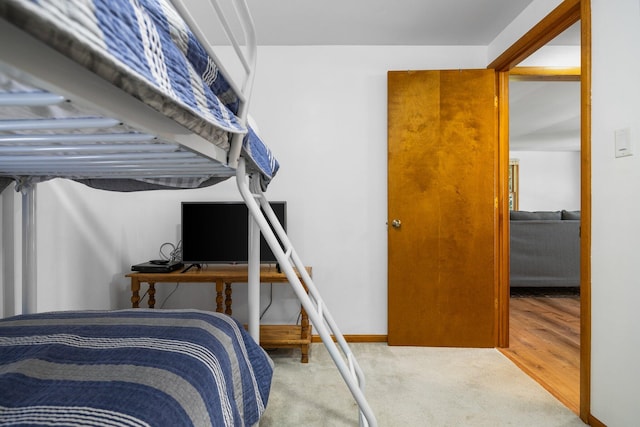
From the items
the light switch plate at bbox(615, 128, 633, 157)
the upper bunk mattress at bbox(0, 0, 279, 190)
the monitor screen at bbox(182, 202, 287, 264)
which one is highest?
the light switch plate at bbox(615, 128, 633, 157)

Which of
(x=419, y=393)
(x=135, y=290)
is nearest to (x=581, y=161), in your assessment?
(x=419, y=393)

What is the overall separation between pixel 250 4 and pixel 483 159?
5.88 feet

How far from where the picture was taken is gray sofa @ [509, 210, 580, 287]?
369 centimetres

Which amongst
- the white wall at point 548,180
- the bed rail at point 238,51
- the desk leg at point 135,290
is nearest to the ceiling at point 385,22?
the bed rail at point 238,51

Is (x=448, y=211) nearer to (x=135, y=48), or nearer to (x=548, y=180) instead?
(x=135, y=48)

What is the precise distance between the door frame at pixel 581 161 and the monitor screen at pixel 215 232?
1568mm

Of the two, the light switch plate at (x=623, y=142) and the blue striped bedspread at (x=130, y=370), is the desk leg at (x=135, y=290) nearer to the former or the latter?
the blue striped bedspread at (x=130, y=370)

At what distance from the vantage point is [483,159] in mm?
2359

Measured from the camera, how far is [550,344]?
2.39 metres

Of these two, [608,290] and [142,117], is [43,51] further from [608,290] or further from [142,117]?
[608,290]

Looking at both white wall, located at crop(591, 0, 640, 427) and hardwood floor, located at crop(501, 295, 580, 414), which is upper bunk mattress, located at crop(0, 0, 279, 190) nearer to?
white wall, located at crop(591, 0, 640, 427)

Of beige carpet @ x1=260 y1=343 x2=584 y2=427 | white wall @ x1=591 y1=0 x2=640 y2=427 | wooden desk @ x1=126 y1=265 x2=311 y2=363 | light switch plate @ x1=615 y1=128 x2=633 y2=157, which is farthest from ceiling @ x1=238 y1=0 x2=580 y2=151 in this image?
beige carpet @ x1=260 y1=343 x2=584 y2=427

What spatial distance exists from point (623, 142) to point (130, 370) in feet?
6.04

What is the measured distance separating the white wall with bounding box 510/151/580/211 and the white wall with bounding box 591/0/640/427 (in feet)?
20.4
